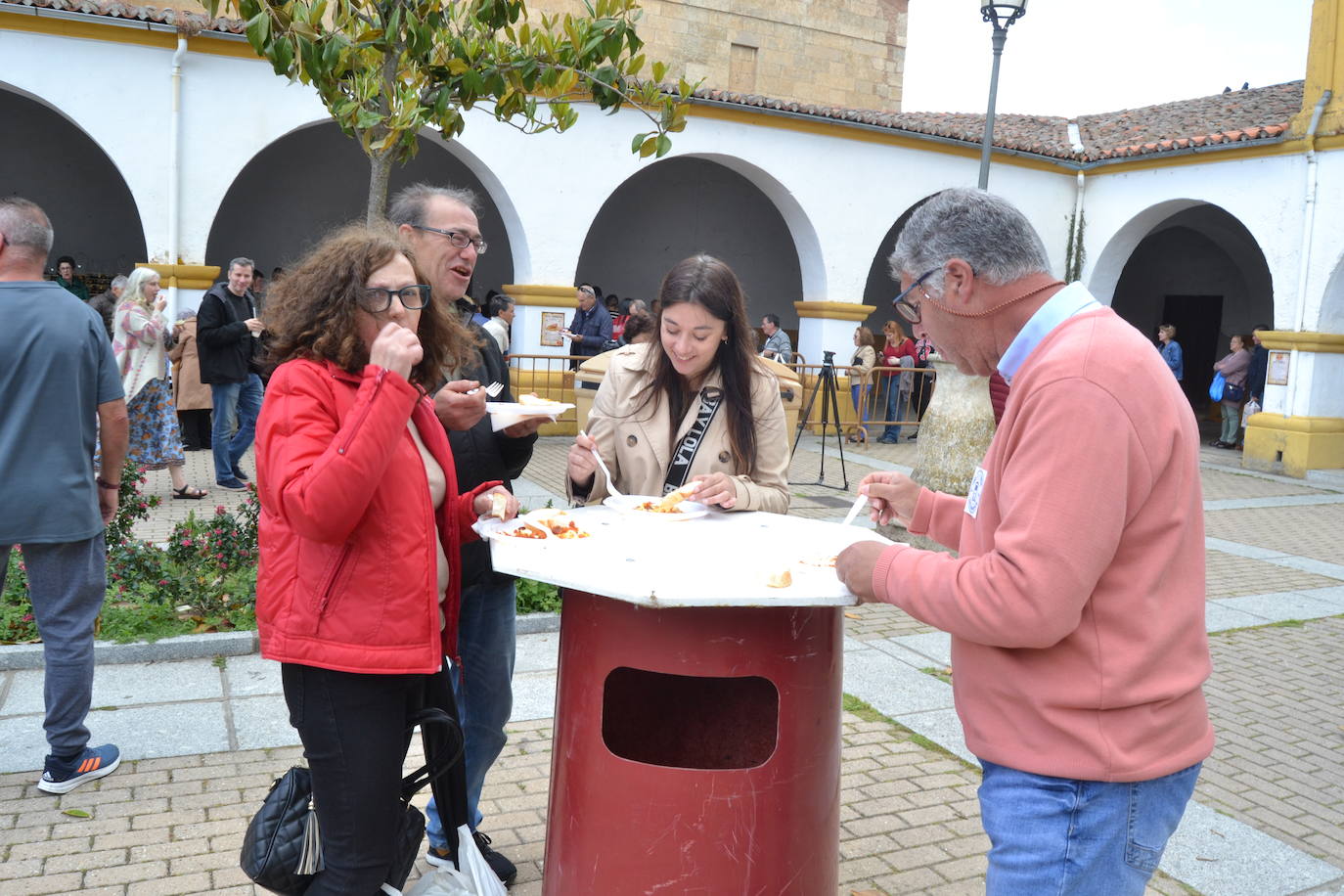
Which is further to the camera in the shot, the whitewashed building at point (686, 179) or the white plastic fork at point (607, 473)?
the whitewashed building at point (686, 179)

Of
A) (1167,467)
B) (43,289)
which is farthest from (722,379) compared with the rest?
(43,289)

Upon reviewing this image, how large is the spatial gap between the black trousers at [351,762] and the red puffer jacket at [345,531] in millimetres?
82

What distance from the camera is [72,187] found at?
658 inches

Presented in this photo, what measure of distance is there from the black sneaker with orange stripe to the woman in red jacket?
1.79 meters

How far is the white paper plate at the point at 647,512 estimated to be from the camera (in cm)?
281

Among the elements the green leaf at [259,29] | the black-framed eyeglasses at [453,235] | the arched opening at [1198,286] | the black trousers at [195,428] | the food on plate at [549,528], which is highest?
the arched opening at [1198,286]

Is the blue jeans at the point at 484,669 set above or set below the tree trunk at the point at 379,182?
below

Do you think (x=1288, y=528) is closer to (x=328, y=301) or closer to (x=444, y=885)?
(x=444, y=885)

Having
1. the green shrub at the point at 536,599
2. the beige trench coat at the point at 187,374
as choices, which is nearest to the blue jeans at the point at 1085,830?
the green shrub at the point at 536,599

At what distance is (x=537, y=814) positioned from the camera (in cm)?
352

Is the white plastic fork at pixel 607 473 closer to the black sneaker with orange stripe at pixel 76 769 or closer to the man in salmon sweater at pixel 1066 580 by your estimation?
the man in salmon sweater at pixel 1066 580

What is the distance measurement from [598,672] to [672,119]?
2723 mm

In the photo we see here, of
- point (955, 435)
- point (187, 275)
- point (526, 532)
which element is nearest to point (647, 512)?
point (526, 532)

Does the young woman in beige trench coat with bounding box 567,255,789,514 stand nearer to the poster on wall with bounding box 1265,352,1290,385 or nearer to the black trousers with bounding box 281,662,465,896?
the black trousers with bounding box 281,662,465,896
